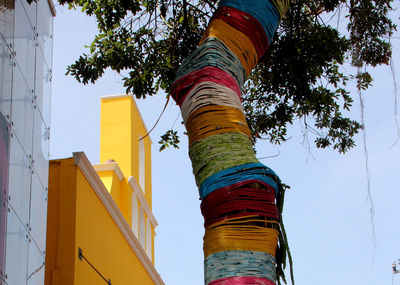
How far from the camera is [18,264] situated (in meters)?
4.59

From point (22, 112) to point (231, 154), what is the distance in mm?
3004

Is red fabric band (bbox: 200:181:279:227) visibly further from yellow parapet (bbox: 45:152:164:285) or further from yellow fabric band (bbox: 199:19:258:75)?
yellow parapet (bbox: 45:152:164:285)

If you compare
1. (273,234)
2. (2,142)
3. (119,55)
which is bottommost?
(273,234)

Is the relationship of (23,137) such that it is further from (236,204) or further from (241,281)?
(241,281)

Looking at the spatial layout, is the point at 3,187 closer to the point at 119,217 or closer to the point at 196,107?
the point at 196,107

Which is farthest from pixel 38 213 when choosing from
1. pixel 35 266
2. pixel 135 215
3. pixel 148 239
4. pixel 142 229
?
pixel 148 239

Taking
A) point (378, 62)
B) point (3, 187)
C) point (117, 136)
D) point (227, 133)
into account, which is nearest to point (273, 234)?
point (227, 133)

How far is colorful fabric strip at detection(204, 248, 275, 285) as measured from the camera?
217 centimetres

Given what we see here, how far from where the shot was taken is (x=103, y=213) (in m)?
8.57

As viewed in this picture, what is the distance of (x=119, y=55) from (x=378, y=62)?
7.97 ft

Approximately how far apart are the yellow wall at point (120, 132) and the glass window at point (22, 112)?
284 inches

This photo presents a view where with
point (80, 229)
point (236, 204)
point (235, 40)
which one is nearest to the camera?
point (236, 204)

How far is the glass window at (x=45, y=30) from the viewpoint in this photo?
5.97 meters

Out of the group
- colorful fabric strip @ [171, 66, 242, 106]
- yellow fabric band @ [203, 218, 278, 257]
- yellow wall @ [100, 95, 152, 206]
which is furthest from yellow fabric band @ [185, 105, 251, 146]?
yellow wall @ [100, 95, 152, 206]
